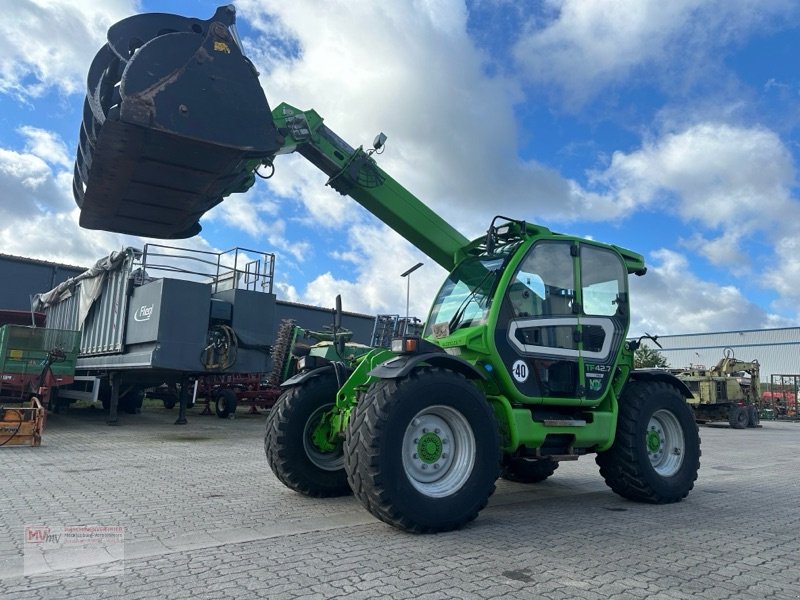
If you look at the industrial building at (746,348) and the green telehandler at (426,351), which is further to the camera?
the industrial building at (746,348)

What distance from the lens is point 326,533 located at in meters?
4.80

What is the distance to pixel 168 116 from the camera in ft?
18.3

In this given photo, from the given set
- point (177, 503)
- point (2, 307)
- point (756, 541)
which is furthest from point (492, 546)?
point (2, 307)

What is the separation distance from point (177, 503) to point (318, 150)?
5111mm

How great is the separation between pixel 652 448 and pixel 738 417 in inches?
737

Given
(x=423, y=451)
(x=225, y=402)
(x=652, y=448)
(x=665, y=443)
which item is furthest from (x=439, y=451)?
(x=225, y=402)

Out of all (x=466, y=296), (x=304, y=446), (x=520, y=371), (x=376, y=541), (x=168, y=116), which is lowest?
(x=376, y=541)

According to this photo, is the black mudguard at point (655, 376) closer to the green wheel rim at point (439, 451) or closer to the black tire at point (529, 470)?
the black tire at point (529, 470)

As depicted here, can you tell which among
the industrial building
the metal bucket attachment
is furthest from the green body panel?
the industrial building

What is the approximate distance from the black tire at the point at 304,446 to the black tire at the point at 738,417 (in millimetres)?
20691

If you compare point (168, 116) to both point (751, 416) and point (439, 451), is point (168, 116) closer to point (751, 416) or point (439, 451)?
point (439, 451)

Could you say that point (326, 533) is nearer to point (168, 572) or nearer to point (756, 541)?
point (168, 572)

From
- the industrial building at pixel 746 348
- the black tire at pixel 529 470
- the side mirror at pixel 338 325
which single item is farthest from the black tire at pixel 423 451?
the industrial building at pixel 746 348

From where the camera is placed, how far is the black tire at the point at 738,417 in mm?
22594
